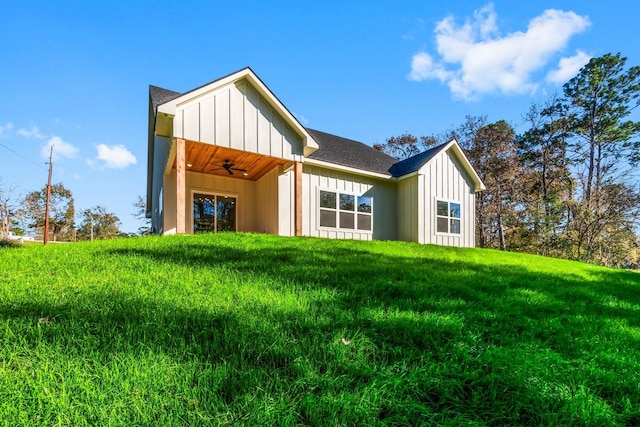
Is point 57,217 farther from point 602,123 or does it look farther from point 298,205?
point 602,123

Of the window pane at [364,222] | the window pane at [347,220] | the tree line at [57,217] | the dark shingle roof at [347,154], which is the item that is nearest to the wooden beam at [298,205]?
the dark shingle roof at [347,154]

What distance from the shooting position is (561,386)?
1.91 m

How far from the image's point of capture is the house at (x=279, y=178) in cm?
811

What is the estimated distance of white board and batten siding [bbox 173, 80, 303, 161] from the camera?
25.5 feet

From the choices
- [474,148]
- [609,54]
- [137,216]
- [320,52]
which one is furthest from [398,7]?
[137,216]

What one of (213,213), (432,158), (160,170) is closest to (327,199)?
(213,213)

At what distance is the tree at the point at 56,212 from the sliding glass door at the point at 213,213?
3208 centimetres

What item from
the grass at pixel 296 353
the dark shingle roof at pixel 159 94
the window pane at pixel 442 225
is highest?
the dark shingle roof at pixel 159 94

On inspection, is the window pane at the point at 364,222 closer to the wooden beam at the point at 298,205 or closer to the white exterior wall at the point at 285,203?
the white exterior wall at the point at 285,203

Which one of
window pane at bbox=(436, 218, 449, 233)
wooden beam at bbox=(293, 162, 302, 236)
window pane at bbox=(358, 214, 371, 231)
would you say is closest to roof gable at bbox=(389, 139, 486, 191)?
window pane at bbox=(358, 214, 371, 231)

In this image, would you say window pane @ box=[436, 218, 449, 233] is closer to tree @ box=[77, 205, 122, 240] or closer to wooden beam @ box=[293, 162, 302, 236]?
wooden beam @ box=[293, 162, 302, 236]

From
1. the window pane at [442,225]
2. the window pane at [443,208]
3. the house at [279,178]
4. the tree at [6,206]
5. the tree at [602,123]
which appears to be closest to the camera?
the house at [279,178]

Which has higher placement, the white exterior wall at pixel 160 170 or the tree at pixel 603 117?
the tree at pixel 603 117

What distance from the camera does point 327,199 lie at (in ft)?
37.1
